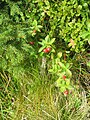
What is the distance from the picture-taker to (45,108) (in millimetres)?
2307

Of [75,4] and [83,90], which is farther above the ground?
[75,4]

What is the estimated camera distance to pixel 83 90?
8.00ft

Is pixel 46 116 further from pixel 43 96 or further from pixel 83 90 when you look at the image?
pixel 83 90

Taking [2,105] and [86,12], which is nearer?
[86,12]

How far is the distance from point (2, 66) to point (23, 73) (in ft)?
0.60

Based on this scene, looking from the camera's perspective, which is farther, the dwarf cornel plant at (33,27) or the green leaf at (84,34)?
the dwarf cornel plant at (33,27)

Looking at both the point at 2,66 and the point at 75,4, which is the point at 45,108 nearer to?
the point at 2,66

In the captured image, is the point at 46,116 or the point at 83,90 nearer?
the point at 46,116

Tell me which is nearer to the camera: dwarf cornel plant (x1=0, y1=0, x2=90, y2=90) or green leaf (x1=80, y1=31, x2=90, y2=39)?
green leaf (x1=80, y1=31, x2=90, y2=39)

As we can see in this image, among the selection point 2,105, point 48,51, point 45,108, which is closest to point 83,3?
point 48,51

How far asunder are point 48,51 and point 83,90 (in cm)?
49

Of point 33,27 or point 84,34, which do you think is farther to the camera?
point 33,27

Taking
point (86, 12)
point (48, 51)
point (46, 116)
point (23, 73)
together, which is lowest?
point (46, 116)

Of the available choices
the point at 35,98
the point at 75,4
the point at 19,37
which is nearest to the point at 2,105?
the point at 35,98
